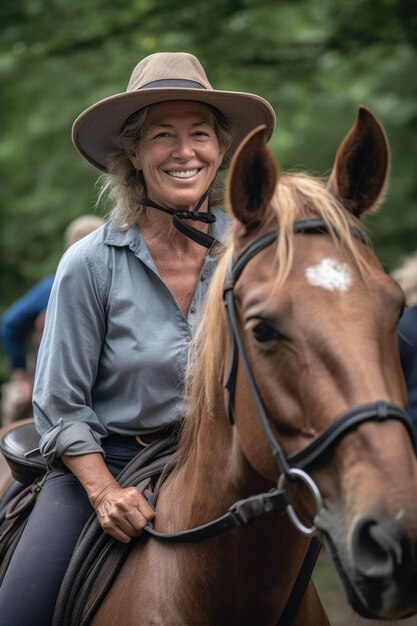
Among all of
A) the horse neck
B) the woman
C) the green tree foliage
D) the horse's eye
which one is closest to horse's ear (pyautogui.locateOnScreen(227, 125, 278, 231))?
the horse's eye

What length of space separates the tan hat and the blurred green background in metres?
4.89

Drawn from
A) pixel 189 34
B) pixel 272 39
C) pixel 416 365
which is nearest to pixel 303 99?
pixel 272 39

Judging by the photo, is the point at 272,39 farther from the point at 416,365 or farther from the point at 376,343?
the point at 376,343

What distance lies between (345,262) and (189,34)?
7.29 m

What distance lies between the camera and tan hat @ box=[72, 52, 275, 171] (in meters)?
3.90

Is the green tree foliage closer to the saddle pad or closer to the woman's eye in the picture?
the woman's eye

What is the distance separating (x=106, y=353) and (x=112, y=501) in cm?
58

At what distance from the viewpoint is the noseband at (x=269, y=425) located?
2.56m

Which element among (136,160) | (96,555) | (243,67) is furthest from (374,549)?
(243,67)

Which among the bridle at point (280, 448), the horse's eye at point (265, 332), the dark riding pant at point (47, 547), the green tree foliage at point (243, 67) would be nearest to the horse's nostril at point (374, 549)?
the bridle at point (280, 448)

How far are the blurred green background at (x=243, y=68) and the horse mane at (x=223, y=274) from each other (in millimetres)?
5803

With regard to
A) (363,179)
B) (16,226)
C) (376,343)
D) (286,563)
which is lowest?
(16,226)

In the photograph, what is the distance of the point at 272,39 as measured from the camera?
1017 cm

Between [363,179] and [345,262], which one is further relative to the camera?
[363,179]
